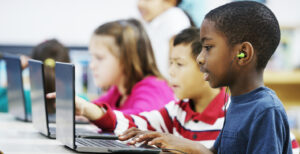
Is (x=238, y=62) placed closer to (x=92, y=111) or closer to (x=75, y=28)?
(x=92, y=111)

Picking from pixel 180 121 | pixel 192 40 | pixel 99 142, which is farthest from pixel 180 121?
pixel 99 142

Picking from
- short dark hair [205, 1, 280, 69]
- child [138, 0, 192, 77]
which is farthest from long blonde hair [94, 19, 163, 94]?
short dark hair [205, 1, 280, 69]

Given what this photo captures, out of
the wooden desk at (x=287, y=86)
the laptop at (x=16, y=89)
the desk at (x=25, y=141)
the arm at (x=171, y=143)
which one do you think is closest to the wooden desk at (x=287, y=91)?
the wooden desk at (x=287, y=86)

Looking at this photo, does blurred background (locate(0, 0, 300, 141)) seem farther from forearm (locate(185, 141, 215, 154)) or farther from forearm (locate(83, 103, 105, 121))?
forearm (locate(185, 141, 215, 154))

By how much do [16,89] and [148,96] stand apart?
0.47 metres

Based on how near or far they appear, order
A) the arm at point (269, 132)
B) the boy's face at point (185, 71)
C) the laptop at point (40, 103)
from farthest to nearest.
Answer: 1. the boy's face at point (185, 71)
2. the laptop at point (40, 103)
3. the arm at point (269, 132)

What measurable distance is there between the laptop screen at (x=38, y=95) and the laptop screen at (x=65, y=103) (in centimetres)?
11

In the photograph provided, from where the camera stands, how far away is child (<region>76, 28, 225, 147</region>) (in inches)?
46.1

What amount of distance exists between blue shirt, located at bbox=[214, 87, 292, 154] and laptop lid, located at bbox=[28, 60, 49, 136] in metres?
0.45

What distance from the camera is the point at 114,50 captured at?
172 cm

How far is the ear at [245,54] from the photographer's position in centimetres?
84

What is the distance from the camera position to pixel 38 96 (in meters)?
1.06

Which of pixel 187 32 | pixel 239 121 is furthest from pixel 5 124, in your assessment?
pixel 239 121

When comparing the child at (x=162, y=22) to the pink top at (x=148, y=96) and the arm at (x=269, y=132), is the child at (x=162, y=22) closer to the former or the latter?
the pink top at (x=148, y=96)
